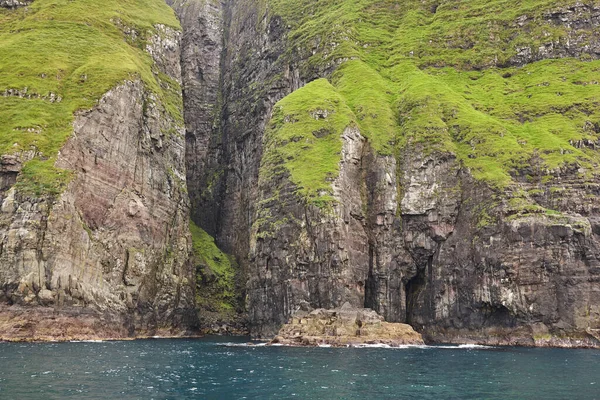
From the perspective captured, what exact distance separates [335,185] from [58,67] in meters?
70.7

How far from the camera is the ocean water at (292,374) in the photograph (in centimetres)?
4284

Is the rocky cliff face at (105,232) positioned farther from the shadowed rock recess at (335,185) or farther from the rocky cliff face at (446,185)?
the rocky cliff face at (446,185)

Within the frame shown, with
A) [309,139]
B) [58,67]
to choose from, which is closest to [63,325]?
[309,139]

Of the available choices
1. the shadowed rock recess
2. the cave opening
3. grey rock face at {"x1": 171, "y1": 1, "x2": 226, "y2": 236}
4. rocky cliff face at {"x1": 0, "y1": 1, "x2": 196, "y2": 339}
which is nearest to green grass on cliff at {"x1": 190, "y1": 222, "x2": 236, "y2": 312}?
the shadowed rock recess

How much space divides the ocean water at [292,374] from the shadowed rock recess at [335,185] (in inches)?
858

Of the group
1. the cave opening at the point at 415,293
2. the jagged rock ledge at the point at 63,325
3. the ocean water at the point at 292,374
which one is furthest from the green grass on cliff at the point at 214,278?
the ocean water at the point at 292,374

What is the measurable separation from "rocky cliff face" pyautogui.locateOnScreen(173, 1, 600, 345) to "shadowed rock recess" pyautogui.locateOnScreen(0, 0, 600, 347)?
0.40 m

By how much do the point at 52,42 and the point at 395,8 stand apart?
104666mm

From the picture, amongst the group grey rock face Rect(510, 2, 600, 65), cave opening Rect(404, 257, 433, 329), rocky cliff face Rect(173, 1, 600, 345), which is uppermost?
grey rock face Rect(510, 2, 600, 65)

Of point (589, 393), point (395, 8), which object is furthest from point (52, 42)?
point (589, 393)

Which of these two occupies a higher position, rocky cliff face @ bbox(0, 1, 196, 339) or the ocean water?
rocky cliff face @ bbox(0, 1, 196, 339)

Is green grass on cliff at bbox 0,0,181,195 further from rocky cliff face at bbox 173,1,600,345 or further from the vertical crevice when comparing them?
the vertical crevice

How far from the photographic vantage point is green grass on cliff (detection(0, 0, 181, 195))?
10900 centimetres

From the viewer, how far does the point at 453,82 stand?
145m
